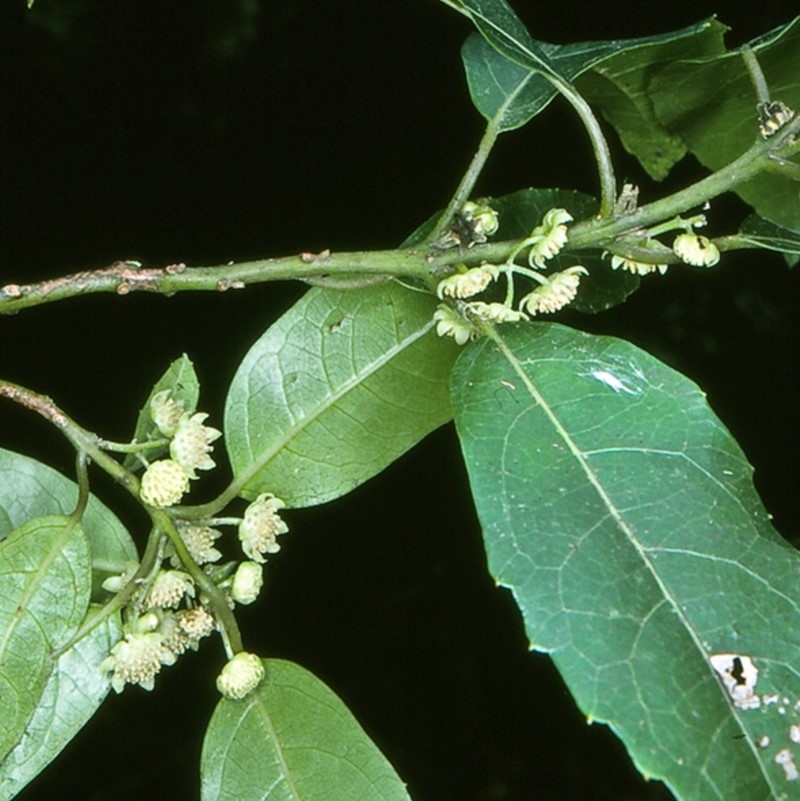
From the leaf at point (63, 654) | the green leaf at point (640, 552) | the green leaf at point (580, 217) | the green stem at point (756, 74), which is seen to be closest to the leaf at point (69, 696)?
the leaf at point (63, 654)

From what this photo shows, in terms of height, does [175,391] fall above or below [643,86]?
below

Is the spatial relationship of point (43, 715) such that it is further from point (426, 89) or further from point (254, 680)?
point (426, 89)

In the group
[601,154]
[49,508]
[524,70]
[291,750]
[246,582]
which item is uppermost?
[524,70]

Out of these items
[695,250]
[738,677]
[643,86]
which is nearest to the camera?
[738,677]

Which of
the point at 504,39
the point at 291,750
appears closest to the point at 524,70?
the point at 504,39

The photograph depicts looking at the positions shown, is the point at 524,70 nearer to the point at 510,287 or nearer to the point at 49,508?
the point at 510,287

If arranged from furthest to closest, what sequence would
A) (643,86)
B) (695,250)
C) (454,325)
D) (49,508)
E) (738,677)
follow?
1. (643,86)
2. (49,508)
3. (454,325)
4. (695,250)
5. (738,677)

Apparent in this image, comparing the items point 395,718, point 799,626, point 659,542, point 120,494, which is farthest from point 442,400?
point 395,718

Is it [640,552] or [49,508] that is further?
[49,508]
